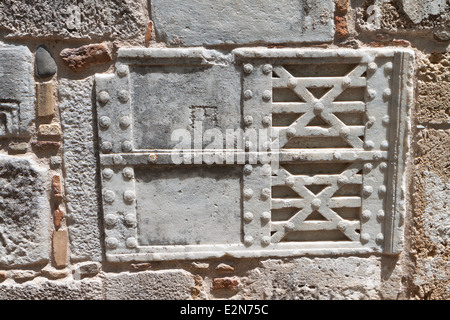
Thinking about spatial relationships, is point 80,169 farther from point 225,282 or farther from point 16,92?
point 225,282

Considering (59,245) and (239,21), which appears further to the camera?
(59,245)

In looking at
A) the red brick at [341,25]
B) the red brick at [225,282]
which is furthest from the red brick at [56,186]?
the red brick at [341,25]

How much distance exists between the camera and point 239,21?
187cm

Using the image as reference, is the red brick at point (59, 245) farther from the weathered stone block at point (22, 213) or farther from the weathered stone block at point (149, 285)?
the weathered stone block at point (149, 285)

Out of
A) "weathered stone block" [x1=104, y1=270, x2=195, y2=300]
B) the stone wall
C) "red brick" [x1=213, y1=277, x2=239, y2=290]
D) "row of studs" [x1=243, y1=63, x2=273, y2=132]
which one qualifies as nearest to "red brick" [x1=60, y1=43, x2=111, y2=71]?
the stone wall

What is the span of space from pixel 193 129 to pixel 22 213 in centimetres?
94

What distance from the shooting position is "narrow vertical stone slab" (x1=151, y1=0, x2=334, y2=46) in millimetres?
1854

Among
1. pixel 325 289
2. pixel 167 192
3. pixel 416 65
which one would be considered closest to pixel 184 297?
pixel 167 192

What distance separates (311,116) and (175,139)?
671 millimetres

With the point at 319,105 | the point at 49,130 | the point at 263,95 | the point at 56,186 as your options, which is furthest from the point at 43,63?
the point at 319,105

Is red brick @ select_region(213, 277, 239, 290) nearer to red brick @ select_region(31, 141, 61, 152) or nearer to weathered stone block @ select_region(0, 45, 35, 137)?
red brick @ select_region(31, 141, 61, 152)

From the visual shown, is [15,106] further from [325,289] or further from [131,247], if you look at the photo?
[325,289]

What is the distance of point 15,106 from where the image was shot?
1878 mm

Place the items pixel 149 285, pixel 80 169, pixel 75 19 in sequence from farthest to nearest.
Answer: pixel 149 285
pixel 80 169
pixel 75 19
